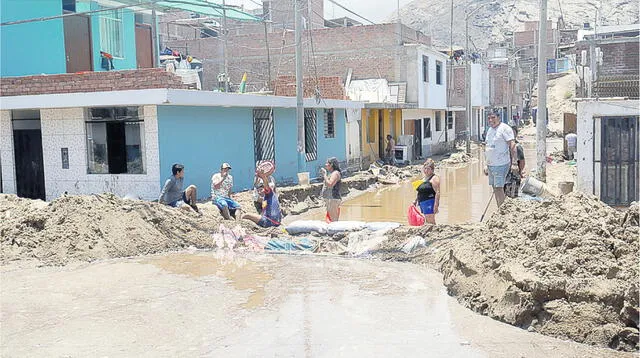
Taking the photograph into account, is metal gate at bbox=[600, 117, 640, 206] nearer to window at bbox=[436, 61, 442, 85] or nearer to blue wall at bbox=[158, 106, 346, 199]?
blue wall at bbox=[158, 106, 346, 199]

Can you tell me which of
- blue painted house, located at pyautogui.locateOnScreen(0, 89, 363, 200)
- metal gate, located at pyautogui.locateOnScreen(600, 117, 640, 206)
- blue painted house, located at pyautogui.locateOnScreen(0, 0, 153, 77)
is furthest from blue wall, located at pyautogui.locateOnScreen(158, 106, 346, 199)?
metal gate, located at pyautogui.locateOnScreen(600, 117, 640, 206)

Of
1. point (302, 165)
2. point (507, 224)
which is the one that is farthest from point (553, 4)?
point (507, 224)

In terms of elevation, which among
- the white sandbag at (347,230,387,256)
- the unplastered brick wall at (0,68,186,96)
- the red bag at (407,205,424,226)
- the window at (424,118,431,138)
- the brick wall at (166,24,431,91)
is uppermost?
the brick wall at (166,24,431,91)

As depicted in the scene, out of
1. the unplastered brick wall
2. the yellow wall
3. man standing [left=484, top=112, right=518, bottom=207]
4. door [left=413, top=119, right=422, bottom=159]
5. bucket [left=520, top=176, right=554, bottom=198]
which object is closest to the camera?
man standing [left=484, top=112, right=518, bottom=207]

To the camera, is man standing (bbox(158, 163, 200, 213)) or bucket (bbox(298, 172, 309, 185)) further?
bucket (bbox(298, 172, 309, 185))

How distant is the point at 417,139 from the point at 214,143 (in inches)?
773

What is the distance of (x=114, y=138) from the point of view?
Result: 14516mm

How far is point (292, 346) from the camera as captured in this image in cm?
554

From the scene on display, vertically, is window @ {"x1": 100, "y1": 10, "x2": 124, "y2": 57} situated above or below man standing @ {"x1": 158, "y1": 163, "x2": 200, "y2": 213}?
above

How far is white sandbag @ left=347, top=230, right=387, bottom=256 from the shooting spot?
31.2ft

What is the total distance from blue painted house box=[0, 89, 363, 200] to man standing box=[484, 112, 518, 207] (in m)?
6.46

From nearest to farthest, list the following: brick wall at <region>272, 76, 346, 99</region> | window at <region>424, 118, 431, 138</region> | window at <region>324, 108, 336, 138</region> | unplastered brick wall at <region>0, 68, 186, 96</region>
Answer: unplastered brick wall at <region>0, 68, 186, 96</region> < window at <region>324, 108, 336, 138</region> < brick wall at <region>272, 76, 346, 99</region> < window at <region>424, 118, 431, 138</region>

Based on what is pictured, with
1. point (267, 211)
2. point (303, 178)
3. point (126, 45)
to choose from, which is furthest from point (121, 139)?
point (126, 45)

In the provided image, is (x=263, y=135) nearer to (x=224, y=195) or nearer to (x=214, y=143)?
(x=214, y=143)
